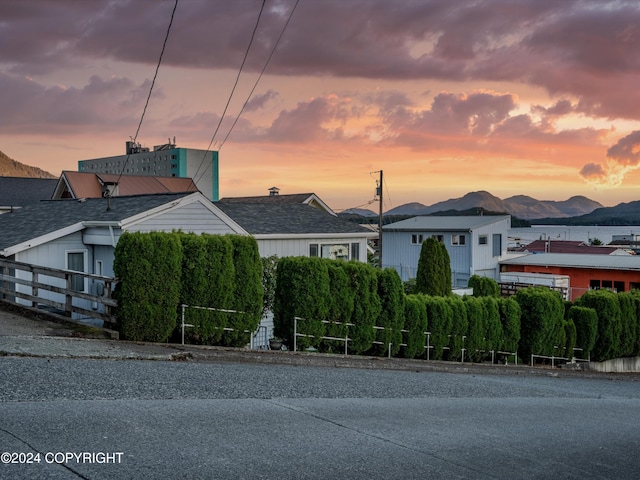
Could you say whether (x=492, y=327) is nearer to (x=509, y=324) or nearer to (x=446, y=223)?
(x=509, y=324)

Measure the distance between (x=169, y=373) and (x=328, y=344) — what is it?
7347 millimetres

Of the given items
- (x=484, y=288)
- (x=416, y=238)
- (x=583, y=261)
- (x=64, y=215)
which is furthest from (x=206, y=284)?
(x=416, y=238)

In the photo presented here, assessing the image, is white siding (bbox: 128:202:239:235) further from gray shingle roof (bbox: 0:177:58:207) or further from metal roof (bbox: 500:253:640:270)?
gray shingle roof (bbox: 0:177:58:207)

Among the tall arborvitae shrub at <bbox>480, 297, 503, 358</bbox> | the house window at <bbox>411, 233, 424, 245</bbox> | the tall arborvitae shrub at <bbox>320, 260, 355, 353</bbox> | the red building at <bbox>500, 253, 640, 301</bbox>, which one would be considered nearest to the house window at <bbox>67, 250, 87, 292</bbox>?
the tall arborvitae shrub at <bbox>320, 260, 355, 353</bbox>

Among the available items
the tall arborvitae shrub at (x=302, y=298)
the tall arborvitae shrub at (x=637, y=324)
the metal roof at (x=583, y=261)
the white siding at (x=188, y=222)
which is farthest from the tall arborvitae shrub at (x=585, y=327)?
the white siding at (x=188, y=222)

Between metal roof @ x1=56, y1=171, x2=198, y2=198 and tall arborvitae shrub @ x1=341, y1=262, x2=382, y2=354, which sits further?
metal roof @ x1=56, y1=171, x2=198, y2=198

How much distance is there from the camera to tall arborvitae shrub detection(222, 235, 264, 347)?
14848 millimetres

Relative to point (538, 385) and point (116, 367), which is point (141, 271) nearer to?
point (116, 367)

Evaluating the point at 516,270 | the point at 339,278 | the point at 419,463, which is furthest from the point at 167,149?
the point at 419,463

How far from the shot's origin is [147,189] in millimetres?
46500

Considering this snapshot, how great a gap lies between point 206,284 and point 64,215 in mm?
9901

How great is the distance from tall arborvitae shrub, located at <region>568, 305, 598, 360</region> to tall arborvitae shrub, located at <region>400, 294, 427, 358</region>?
8.71 meters

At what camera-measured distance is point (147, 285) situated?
43.7ft

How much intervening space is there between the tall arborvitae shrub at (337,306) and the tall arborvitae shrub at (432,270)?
10589 millimetres
